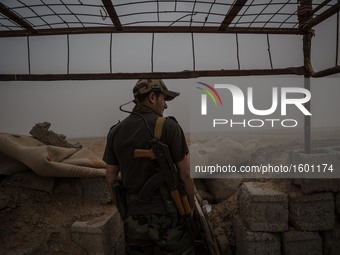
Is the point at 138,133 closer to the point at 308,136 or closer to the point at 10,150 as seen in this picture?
the point at 10,150

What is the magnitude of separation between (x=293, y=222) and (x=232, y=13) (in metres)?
2.36

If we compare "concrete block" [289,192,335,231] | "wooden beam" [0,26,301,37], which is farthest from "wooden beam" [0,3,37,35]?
"concrete block" [289,192,335,231]

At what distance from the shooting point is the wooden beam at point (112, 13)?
8.16ft

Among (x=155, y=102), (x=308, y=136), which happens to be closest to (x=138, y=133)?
(x=155, y=102)

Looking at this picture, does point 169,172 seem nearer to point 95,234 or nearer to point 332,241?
point 95,234

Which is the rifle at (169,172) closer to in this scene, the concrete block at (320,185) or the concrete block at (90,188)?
the concrete block at (90,188)

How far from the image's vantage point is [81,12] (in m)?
2.72

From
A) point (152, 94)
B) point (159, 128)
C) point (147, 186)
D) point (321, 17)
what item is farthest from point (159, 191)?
point (321, 17)

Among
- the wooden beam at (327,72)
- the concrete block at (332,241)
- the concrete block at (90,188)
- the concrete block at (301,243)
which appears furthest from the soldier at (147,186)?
the concrete block at (332,241)

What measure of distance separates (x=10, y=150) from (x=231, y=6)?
2.86 m

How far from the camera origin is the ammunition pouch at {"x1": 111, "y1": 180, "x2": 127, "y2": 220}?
2.17 metres

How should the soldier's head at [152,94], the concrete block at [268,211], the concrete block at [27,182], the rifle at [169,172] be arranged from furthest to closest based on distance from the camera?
the concrete block at [27,182] < the concrete block at [268,211] < the soldier's head at [152,94] < the rifle at [169,172]

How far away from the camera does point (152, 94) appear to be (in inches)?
87.7

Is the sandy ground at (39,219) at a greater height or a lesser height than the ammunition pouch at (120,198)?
lesser
